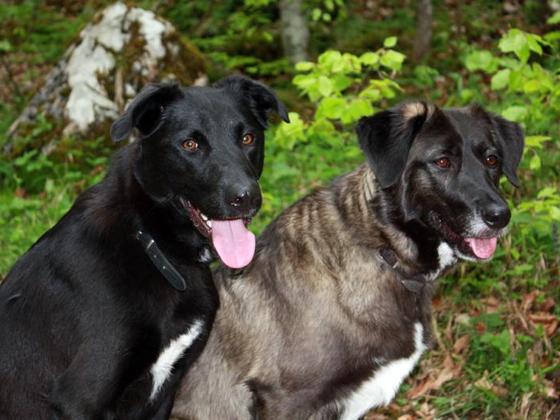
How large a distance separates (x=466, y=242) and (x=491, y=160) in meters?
0.45

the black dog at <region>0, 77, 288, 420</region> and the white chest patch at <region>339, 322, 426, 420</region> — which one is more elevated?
the black dog at <region>0, 77, 288, 420</region>

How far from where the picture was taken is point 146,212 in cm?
361

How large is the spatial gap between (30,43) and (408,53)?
610 centimetres

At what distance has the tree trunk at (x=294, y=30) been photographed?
982 cm

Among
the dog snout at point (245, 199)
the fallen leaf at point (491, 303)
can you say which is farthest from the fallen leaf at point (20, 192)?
the dog snout at point (245, 199)

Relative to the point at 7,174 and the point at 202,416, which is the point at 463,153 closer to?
the point at 202,416

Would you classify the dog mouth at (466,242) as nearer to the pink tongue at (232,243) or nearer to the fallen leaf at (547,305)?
the pink tongue at (232,243)

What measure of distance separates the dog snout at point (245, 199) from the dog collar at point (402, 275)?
2.56 feet

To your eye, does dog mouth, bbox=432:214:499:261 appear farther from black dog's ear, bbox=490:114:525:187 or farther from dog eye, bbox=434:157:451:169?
black dog's ear, bbox=490:114:525:187

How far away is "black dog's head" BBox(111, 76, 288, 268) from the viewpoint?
3.47 metres

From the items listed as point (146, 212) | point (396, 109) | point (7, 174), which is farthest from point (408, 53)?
point (146, 212)

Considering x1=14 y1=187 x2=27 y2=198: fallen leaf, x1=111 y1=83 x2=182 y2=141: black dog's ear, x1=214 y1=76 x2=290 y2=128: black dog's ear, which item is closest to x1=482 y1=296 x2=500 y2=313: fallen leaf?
x1=214 y1=76 x2=290 y2=128: black dog's ear

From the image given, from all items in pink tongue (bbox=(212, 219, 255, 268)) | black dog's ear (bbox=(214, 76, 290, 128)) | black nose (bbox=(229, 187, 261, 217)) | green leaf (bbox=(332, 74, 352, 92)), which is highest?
black dog's ear (bbox=(214, 76, 290, 128))

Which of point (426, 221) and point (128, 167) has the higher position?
point (128, 167)
